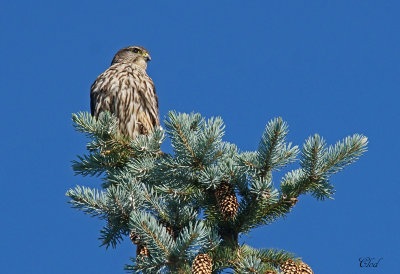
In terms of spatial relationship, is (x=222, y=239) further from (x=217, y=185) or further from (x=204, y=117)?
(x=204, y=117)

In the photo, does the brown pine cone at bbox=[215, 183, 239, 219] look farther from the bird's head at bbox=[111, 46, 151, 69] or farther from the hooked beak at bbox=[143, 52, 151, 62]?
the hooked beak at bbox=[143, 52, 151, 62]

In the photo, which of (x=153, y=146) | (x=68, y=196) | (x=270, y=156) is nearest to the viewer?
(x=270, y=156)

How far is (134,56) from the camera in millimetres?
9531

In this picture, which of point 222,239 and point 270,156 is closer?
point 270,156

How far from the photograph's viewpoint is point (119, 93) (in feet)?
25.1

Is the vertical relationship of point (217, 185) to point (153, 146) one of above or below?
below

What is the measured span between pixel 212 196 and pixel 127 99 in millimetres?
3991

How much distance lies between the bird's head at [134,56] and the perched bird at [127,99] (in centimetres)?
101

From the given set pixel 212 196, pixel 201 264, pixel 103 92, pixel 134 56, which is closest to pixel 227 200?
pixel 212 196

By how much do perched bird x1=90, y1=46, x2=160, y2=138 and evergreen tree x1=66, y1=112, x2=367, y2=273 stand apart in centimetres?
352

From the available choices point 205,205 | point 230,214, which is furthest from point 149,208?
point 230,214

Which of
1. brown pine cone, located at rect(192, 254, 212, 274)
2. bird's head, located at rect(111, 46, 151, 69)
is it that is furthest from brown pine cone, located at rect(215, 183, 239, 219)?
bird's head, located at rect(111, 46, 151, 69)

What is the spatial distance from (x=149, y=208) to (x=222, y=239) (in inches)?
21.6

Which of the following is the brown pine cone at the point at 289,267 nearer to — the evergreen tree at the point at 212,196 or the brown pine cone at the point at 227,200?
the evergreen tree at the point at 212,196
